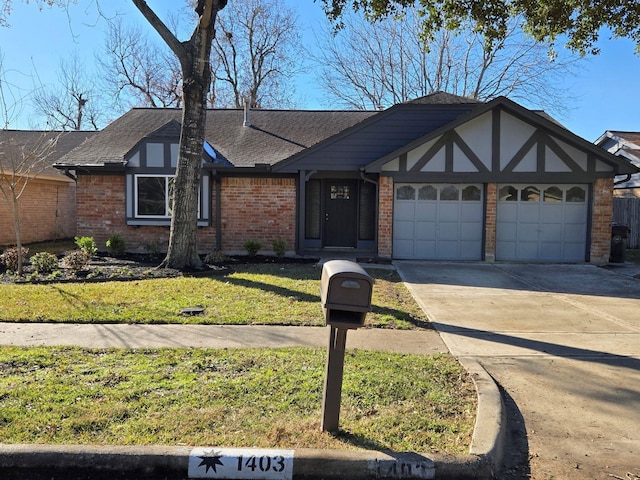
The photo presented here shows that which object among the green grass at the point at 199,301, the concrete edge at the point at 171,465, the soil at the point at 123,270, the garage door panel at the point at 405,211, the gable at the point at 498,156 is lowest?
the concrete edge at the point at 171,465

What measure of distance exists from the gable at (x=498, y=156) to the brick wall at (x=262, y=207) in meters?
2.76

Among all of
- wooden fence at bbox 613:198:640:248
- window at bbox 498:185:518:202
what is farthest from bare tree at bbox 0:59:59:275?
wooden fence at bbox 613:198:640:248

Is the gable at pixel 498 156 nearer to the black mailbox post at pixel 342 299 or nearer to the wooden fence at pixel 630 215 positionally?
the wooden fence at pixel 630 215

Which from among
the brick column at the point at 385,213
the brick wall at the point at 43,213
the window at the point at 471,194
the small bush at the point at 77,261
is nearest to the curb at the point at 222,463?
the small bush at the point at 77,261

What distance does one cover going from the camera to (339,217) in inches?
625

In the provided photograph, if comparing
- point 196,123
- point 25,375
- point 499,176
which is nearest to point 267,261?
point 196,123

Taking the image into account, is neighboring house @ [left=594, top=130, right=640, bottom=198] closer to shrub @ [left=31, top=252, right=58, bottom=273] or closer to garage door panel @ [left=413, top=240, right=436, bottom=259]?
garage door panel @ [left=413, top=240, right=436, bottom=259]

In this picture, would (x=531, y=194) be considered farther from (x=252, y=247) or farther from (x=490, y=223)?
(x=252, y=247)

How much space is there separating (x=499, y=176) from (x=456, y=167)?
4.08 feet

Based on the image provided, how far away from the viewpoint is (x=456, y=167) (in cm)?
1331

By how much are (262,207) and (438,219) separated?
5292 mm

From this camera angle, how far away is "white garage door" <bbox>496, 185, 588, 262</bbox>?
13547mm

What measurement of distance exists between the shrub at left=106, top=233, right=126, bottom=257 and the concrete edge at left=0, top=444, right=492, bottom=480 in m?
11.0

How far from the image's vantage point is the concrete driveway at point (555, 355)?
3.34 meters
